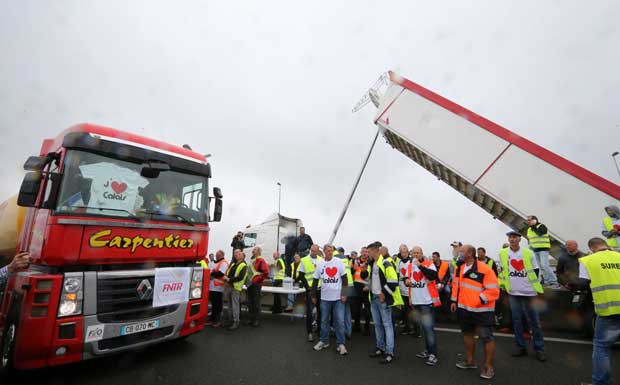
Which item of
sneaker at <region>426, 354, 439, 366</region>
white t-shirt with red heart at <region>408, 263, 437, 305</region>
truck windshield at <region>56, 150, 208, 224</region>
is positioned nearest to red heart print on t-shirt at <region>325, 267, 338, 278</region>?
white t-shirt with red heart at <region>408, 263, 437, 305</region>

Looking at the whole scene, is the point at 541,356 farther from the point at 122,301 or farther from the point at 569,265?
the point at 122,301

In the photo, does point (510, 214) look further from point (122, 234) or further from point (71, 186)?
point (71, 186)

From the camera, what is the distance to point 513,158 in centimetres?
661

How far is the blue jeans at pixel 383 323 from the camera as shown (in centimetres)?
433

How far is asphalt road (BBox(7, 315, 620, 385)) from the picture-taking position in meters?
3.56

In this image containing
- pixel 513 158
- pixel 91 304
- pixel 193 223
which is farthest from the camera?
pixel 513 158

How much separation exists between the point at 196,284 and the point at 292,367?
1802 millimetres

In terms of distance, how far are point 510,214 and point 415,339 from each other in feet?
13.3

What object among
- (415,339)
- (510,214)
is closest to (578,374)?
(415,339)

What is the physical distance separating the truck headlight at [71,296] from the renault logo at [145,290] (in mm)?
589

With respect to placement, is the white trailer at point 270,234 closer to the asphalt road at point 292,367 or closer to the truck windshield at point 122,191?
the asphalt road at point 292,367

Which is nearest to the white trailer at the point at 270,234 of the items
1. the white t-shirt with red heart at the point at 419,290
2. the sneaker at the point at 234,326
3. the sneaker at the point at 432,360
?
the sneaker at the point at 234,326

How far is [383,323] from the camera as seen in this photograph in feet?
14.6

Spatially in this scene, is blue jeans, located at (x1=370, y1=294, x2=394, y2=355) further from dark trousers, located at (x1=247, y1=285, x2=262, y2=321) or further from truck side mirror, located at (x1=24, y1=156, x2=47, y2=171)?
truck side mirror, located at (x1=24, y1=156, x2=47, y2=171)
